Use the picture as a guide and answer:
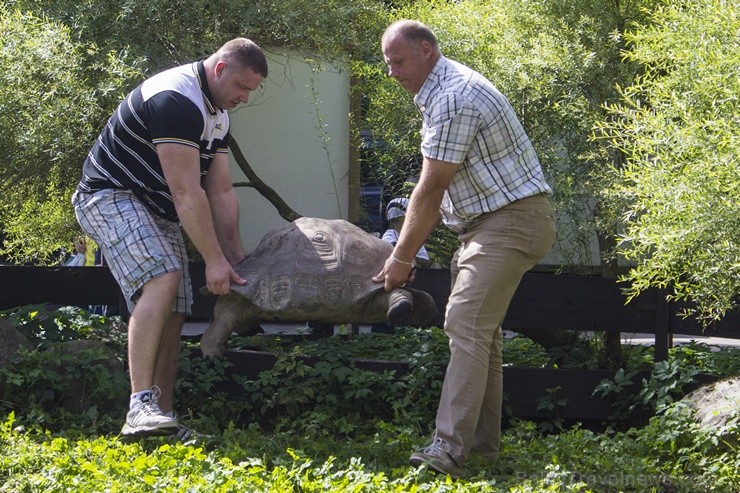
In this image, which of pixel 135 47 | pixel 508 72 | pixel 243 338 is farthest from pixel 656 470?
pixel 135 47

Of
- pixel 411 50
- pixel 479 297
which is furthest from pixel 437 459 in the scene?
pixel 411 50

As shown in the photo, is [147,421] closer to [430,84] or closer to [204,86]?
[204,86]

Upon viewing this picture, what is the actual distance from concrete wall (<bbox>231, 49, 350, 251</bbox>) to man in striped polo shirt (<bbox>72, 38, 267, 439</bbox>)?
5233 millimetres

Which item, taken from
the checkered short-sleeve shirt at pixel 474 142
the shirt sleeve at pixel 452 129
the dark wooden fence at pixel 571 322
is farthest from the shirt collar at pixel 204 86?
the dark wooden fence at pixel 571 322

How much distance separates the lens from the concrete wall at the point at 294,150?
33.6ft

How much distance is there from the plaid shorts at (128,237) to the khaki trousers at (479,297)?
138 centimetres

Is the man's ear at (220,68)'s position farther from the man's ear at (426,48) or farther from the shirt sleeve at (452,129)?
the shirt sleeve at (452,129)

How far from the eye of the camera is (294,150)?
10.6 metres

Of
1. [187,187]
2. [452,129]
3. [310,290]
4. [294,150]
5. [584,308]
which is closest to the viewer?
[452,129]

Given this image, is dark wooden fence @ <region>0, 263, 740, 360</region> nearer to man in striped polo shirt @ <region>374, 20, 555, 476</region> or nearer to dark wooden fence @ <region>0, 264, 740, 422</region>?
dark wooden fence @ <region>0, 264, 740, 422</region>

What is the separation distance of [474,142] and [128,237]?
166 centimetres

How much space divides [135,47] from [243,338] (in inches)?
79.1

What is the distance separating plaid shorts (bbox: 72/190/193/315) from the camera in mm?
4715

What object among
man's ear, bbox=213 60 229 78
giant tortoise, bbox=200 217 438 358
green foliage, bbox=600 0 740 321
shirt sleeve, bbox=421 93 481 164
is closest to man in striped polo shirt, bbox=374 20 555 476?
shirt sleeve, bbox=421 93 481 164
